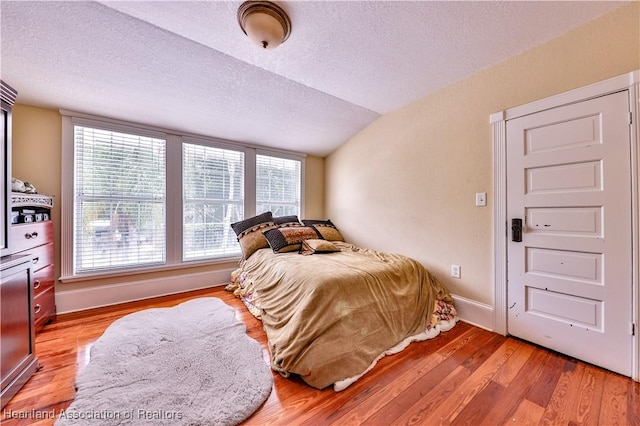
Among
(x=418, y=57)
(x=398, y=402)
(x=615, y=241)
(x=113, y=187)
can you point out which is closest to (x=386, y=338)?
(x=398, y=402)

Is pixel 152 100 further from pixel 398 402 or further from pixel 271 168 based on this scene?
pixel 398 402

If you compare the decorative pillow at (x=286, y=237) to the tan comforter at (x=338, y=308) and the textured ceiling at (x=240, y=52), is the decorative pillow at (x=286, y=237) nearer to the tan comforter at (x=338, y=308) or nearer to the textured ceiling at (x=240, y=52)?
the tan comforter at (x=338, y=308)

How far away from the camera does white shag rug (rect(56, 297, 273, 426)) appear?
46.6 inches

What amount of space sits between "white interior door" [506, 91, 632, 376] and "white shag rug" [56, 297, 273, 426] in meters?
2.08

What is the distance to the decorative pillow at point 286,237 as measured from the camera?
287cm

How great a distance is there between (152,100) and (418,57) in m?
2.53

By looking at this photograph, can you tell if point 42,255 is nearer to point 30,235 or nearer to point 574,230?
point 30,235

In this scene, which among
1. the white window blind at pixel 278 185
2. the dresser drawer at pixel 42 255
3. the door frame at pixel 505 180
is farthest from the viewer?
the white window blind at pixel 278 185

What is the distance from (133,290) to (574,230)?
13.5ft

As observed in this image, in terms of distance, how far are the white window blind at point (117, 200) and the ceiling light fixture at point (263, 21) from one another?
1995 mm

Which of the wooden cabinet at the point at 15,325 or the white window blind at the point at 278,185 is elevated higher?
the white window blind at the point at 278,185

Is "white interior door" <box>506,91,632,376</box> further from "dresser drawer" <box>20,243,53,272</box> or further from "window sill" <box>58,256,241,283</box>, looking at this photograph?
"dresser drawer" <box>20,243,53,272</box>

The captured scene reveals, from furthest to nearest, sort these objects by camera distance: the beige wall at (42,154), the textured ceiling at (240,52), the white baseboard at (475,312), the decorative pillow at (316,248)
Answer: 1. the decorative pillow at (316,248)
2. the beige wall at (42,154)
3. the white baseboard at (475,312)
4. the textured ceiling at (240,52)

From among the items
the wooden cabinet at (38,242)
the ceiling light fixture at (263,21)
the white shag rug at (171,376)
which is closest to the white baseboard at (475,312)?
the white shag rug at (171,376)
